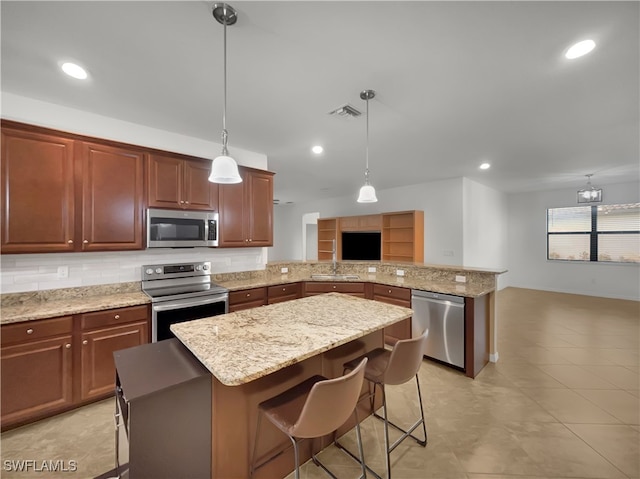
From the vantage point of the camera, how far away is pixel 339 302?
7.11ft

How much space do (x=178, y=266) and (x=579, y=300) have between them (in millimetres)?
8067

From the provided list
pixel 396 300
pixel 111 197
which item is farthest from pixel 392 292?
pixel 111 197

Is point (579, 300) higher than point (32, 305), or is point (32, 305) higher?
point (32, 305)

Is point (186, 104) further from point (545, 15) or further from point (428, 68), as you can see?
point (545, 15)

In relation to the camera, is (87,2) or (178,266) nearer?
(87,2)

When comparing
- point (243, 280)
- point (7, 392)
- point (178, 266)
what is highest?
point (178, 266)

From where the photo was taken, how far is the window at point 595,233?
590 centimetres

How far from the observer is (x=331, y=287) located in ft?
12.3

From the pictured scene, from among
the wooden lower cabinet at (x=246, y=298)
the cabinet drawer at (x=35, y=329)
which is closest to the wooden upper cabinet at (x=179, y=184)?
the wooden lower cabinet at (x=246, y=298)

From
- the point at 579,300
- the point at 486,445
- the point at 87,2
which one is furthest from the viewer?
the point at 579,300

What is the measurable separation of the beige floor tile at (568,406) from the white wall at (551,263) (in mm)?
5614

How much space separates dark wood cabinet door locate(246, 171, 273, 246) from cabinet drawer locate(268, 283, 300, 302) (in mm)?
625

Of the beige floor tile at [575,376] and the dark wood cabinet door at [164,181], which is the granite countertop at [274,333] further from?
the beige floor tile at [575,376]

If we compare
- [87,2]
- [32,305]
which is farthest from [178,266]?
[87,2]
